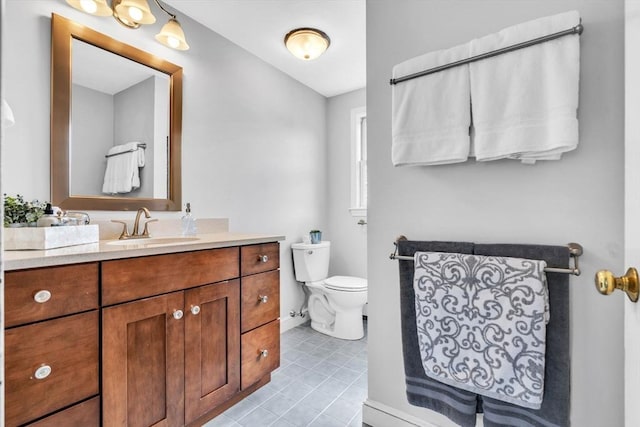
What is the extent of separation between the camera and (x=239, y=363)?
1610 mm

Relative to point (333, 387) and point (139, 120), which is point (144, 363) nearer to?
point (333, 387)

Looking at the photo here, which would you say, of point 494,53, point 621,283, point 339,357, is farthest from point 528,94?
point 339,357

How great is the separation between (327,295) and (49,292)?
189cm

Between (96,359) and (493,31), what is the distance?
1.94m

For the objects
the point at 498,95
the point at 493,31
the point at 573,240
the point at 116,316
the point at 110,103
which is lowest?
the point at 116,316

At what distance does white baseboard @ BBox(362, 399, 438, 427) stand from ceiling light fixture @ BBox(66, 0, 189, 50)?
2204 millimetres

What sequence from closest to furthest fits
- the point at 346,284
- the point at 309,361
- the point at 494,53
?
the point at 494,53 < the point at 309,361 < the point at 346,284

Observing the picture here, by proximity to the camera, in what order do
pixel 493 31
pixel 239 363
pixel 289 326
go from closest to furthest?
pixel 493 31, pixel 239 363, pixel 289 326

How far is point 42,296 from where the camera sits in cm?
96

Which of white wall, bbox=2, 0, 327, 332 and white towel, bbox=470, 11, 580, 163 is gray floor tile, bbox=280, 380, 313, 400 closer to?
white wall, bbox=2, 0, 327, 332

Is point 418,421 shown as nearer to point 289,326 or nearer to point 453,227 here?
point 453,227

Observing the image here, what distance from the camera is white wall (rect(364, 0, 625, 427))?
3.27 feet

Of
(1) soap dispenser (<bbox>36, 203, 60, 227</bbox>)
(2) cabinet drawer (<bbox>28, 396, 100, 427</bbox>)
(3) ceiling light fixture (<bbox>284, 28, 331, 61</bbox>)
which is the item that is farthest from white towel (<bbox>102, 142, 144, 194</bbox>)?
(3) ceiling light fixture (<bbox>284, 28, 331, 61</bbox>)

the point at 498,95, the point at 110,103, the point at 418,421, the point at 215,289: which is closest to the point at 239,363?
the point at 215,289
